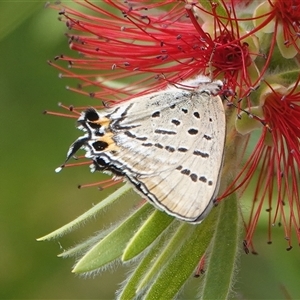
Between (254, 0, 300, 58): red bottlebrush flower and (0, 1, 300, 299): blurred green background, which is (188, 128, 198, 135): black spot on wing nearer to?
(254, 0, 300, 58): red bottlebrush flower

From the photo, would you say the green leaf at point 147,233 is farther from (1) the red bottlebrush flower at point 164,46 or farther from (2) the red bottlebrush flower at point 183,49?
(1) the red bottlebrush flower at point 164,46

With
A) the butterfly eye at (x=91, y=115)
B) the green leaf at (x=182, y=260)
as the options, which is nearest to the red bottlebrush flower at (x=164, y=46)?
the butterfly eye at (x=91, y=115)

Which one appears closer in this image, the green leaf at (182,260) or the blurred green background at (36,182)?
the green leaf at (182,260)

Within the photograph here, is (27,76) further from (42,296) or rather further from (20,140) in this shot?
(42,296)

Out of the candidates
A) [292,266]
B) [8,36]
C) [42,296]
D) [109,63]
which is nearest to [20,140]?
[8,36]

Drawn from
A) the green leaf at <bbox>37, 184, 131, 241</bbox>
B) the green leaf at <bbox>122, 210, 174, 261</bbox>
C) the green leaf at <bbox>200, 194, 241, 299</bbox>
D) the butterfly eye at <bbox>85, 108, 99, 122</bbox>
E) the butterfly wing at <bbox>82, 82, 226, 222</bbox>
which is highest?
the butterfly eye at <bbox>85, 108, 99, 122</bbox>

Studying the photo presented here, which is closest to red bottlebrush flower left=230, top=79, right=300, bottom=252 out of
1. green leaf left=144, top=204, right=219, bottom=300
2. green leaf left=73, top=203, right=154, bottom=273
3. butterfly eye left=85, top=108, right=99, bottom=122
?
green leaf left=144, top=204, right=219, bottom=300

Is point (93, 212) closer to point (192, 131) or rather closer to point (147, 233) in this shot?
point (147, 233)
